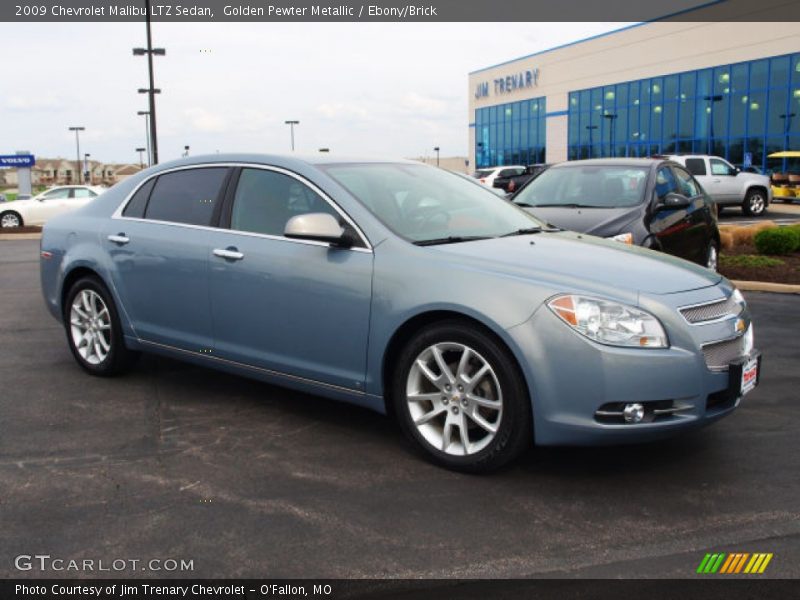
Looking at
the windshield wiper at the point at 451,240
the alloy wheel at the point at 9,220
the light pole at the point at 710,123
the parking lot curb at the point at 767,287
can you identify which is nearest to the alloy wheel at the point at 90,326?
the windshield wiper at the point at 451,240

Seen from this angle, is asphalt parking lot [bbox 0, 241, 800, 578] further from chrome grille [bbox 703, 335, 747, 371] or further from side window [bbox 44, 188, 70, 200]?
side window [bbox 44, 188, 70, 200]

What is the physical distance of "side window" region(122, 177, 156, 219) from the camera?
18.8 ft

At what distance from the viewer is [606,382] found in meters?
3.68

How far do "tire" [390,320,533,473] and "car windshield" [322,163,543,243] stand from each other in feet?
2.26

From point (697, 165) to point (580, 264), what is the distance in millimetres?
21638

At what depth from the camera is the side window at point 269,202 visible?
4793 mm

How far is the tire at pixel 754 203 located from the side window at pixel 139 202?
22262 millimetres

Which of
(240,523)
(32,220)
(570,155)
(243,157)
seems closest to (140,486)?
(240,523)

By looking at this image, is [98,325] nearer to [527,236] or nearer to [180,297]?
[180,297]

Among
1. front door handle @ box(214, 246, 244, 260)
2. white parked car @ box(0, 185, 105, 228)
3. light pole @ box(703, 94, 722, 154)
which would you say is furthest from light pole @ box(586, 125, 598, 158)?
front door handle @ box(214, 246, 244, 260)

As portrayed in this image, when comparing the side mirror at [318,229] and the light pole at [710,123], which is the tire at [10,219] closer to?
the side mirror at [318,229]

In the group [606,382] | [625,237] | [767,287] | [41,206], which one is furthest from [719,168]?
[606,382]

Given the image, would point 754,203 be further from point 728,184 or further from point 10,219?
point 10,219

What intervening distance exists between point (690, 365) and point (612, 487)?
2.28 feet
